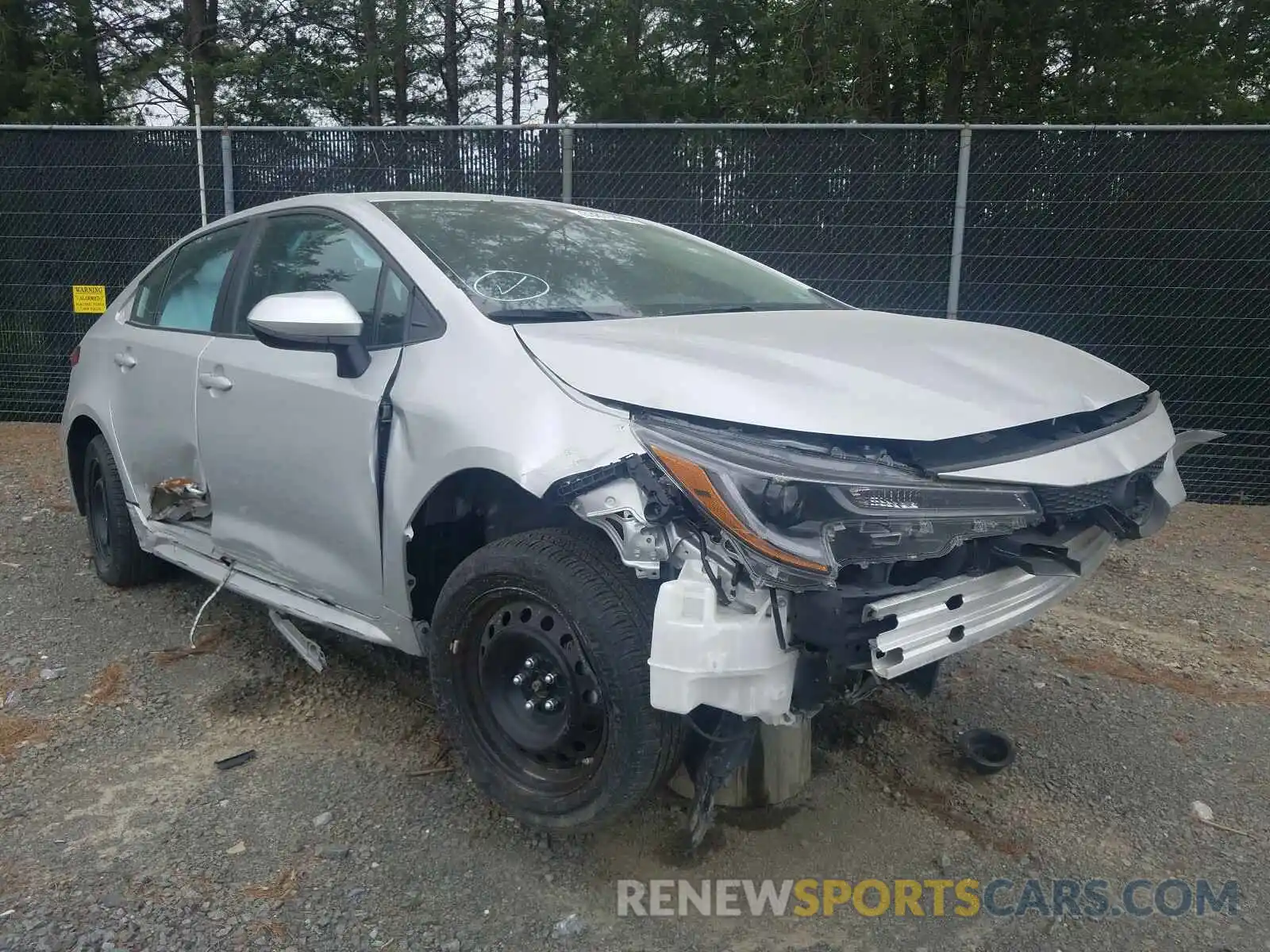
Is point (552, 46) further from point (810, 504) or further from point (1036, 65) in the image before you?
point (810, 504)

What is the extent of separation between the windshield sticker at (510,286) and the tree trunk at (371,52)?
16406mm

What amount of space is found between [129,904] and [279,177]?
6.25 m

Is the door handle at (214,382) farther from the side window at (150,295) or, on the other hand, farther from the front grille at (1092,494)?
the front grille at (1092,494)

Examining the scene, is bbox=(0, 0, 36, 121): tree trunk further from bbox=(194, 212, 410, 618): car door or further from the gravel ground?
bbox=(194, 212, 410, 618): car door

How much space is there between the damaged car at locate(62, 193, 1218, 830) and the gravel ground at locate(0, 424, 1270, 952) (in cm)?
32

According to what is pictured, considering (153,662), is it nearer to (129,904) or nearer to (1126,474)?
(129,904)

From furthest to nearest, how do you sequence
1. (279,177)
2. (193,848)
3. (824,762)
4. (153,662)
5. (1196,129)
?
(279,177) < (1196,129) < (153,662) < (824,762) < (193,848)

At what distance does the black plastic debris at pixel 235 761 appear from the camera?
317cm

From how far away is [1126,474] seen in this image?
8.43 feet

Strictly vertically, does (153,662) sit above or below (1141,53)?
below

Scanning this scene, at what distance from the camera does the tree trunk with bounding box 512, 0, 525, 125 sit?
63.5 ft

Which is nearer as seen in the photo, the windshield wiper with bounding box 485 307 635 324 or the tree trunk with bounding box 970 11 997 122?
the windshield wiper with bounding box 485 307 635 324

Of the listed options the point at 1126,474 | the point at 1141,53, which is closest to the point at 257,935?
the point at 1126,474

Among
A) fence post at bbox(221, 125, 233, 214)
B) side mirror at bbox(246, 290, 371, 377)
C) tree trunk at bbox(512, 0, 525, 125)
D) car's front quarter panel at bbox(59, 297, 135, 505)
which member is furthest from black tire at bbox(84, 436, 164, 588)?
tree trunk at bbox(512, 0, 525, 125)
